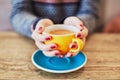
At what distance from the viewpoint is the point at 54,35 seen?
2.10ft

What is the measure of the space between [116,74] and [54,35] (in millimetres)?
217

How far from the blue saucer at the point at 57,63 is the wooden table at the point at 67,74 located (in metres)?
0.02

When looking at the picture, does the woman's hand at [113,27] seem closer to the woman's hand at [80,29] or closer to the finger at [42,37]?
the woman's hand at [80,29]

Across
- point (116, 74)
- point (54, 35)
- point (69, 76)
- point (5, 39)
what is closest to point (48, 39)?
point (54, 35)

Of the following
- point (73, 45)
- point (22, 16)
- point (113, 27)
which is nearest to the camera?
point (73, 45)

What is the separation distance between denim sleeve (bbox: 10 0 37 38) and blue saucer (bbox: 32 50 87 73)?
19 cm

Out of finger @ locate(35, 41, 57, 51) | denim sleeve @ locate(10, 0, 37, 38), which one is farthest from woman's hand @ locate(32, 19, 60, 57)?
denim sleeve @ locate(10, 0, 37, 38)

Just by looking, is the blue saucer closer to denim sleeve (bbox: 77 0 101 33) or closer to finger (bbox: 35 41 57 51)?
finger (bbox: 35 41 57 51)

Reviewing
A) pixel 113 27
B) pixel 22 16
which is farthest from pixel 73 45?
pixel 113 27

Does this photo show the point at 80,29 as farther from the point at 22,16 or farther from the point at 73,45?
the point at 22,16

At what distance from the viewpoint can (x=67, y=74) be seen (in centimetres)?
67

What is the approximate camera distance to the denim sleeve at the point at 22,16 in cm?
91

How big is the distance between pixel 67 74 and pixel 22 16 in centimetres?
40

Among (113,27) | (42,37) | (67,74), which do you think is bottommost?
(113,27)
